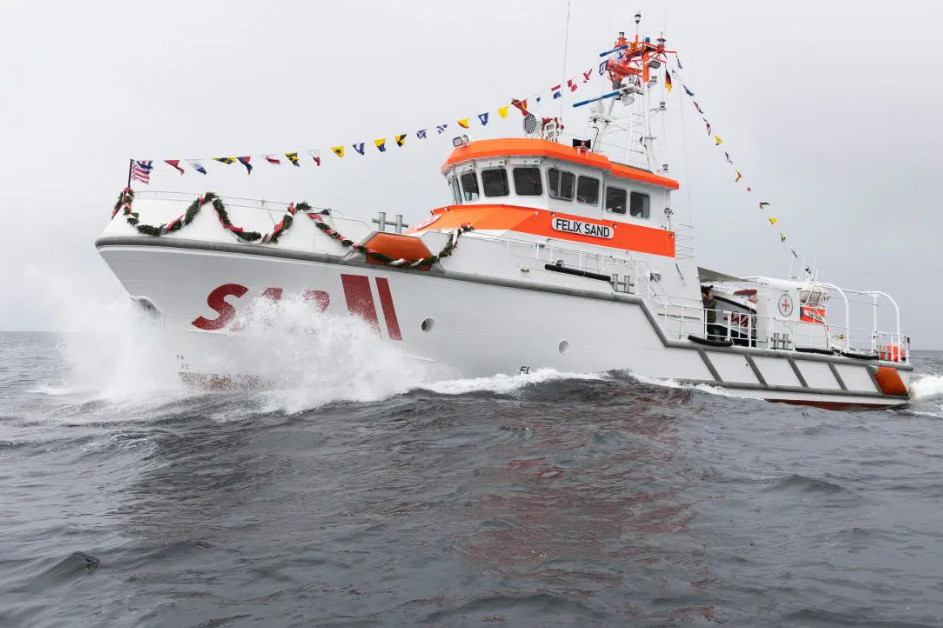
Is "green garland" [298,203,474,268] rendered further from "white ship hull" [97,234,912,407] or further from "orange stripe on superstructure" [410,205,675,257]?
"orange stripe on superstructure" [410,205,675,257]

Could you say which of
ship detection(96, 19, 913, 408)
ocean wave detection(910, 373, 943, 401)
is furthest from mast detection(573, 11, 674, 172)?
ocean wave detection(910, 373, 943, 401)

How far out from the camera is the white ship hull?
768cm

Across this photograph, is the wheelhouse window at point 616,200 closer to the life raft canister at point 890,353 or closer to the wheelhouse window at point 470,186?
the wheelhouse window at point 470,186

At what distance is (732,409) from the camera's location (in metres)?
8.94

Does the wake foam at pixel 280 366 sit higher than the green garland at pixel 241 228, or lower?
lower

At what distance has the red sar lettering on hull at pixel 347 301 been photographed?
7.73 metres

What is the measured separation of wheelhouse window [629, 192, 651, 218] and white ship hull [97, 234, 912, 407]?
1731 millimetres

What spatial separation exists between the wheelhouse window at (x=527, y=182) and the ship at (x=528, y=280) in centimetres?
2

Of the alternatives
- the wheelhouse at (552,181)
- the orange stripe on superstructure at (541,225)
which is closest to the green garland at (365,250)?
the orange stripe on superstructure at (541,225)

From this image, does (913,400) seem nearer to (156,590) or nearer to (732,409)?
(732,409)

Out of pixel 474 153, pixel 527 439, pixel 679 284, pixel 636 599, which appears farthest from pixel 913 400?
pixel 636 599

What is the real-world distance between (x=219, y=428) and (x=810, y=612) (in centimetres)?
525

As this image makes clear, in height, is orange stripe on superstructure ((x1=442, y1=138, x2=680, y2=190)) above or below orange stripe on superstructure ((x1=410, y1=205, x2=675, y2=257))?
above

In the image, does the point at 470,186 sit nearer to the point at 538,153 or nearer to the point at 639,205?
the point at 538,153
